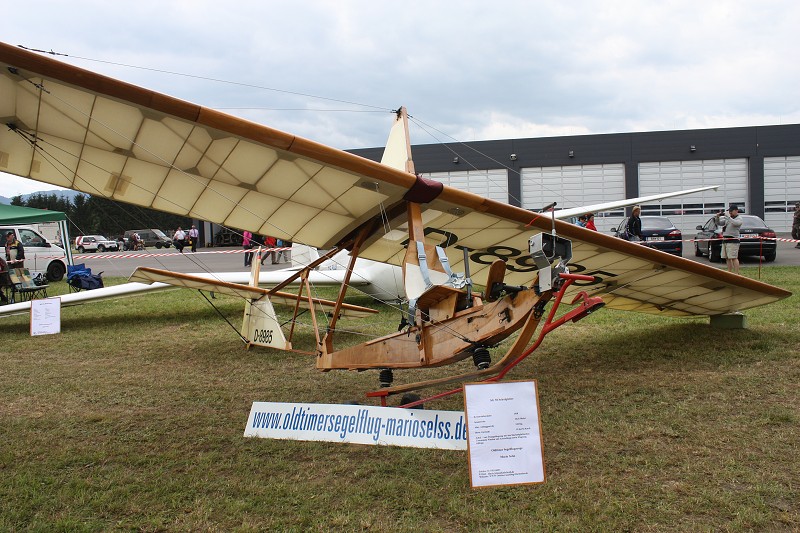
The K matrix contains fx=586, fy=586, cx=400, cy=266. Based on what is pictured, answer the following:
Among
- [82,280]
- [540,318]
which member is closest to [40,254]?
[82,280]

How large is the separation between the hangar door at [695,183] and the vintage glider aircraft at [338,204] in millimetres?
35277

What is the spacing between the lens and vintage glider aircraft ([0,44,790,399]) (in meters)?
3.99

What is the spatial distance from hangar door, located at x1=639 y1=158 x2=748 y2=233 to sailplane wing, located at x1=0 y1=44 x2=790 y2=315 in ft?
115

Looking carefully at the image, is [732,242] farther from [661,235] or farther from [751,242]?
[661,235]

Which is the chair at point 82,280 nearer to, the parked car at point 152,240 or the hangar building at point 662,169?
the hangar building at point 662,169

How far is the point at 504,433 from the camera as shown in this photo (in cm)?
361

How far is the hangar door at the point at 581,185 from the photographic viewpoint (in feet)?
126

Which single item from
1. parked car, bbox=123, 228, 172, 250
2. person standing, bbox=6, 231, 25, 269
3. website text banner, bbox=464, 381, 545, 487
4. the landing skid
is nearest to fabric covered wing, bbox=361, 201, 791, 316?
the landing skid

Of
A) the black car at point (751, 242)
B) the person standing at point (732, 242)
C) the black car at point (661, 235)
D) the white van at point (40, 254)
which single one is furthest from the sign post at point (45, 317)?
the black car at point (751, 242)

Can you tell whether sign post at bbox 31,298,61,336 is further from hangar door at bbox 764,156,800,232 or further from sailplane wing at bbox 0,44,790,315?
hangar door at bbox 764,156,800,232

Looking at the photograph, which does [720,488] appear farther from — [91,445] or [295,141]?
[91,445]

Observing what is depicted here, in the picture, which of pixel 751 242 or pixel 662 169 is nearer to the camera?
pixel 751 242

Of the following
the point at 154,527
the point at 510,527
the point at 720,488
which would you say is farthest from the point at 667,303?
the point at 154,527

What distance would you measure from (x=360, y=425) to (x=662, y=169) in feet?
131
